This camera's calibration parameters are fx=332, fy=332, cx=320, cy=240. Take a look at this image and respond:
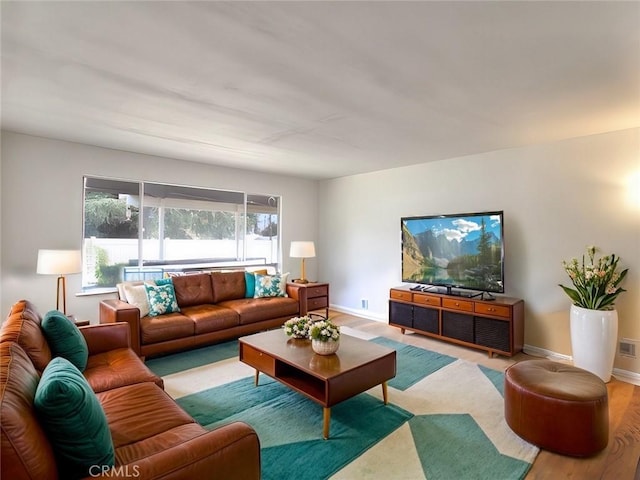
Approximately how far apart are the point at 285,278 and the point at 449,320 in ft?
7.75

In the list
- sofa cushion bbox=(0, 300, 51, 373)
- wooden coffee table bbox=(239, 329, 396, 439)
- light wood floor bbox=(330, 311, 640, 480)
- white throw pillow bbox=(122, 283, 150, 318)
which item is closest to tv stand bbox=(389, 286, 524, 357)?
light wood floor bbox=(330, 311, 640, 480)

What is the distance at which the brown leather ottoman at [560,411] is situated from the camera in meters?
2.04

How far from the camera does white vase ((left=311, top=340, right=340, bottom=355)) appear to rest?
8.54 feet

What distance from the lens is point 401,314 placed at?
4.68 meters

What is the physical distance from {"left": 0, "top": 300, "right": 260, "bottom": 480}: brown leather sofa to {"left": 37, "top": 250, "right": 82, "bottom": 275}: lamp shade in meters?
1.23

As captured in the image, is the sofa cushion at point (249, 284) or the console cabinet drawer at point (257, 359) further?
the sofa cushion at point (249, 284)

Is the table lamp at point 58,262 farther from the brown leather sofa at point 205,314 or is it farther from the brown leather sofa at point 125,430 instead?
the brown leather sofa at point 125,430

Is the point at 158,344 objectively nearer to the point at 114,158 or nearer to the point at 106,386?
the point at 106,386

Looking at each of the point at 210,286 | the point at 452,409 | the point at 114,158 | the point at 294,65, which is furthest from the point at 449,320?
the point at 114,158

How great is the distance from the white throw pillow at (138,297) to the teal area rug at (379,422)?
2.00 ft

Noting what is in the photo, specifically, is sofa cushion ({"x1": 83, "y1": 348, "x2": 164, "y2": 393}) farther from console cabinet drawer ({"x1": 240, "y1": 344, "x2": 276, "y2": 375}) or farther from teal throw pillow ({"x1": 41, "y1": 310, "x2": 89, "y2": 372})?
console cabinet drawer ({"x1": 240, "y1": 344, "x2": 276, "y2": 375})

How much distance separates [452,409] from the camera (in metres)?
2.65

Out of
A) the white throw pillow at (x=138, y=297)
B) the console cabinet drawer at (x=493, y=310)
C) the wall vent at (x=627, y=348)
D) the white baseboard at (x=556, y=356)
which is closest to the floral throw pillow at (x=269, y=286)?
the white throw pillow at (x=138, y=297)

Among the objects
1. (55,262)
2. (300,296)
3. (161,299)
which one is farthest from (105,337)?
(300,296)
